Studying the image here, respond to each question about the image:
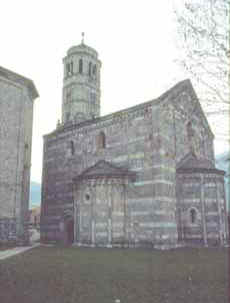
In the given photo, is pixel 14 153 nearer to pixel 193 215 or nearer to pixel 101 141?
pixel 101 141

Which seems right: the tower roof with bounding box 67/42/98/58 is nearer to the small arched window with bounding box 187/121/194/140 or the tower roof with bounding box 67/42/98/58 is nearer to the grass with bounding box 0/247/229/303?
the small arched window with bounding box 187/121/194/140

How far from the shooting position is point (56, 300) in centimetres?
788

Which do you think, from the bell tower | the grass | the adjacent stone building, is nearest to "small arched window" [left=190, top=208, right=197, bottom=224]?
the grass

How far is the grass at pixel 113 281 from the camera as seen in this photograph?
8.14 meters

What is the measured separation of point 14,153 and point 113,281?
16.7 m

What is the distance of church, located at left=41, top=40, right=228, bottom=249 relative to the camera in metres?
21.1

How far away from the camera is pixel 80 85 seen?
38844 mm

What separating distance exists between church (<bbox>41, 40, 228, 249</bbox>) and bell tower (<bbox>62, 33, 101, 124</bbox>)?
12563 mm

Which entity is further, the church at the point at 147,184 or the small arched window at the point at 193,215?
the small arched window at the point at 193,215

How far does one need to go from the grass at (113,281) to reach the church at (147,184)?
6.53 meters

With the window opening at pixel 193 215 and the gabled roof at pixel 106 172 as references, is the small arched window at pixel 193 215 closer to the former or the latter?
the window opening at pixel 193 215

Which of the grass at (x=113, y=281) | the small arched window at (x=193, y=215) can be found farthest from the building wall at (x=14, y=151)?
the small arched window at (x=193, y=215)

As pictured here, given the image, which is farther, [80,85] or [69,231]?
[80,85]

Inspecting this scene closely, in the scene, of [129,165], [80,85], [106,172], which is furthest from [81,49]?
[106,172]
